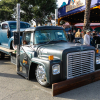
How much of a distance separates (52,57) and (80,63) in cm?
93

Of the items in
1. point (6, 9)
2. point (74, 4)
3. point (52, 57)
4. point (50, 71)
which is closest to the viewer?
point (50, 71)

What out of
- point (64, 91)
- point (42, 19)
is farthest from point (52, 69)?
point (42, 19)

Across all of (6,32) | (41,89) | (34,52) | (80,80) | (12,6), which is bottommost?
(41,89)

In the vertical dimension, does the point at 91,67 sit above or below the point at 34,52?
below

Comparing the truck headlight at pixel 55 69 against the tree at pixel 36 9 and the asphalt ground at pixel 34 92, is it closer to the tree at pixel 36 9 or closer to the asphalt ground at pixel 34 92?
the asphalt ground at pixel 34 92

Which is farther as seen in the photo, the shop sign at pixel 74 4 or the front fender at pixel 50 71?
the shop sign at pixel 74 4

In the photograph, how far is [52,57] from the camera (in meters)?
3.82

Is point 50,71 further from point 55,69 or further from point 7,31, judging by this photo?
point 7,31

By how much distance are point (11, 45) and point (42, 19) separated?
48.2 feet

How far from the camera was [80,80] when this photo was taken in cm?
414

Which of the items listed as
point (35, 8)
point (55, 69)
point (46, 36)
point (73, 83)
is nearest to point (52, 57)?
point (55, 69)

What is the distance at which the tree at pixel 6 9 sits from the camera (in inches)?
868

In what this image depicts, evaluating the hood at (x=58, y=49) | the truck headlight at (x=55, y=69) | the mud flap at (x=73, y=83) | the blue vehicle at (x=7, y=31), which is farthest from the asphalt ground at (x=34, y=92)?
the blue vehicle at (x=7, y=31)

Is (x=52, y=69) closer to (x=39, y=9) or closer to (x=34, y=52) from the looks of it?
(x=34, y=52)
